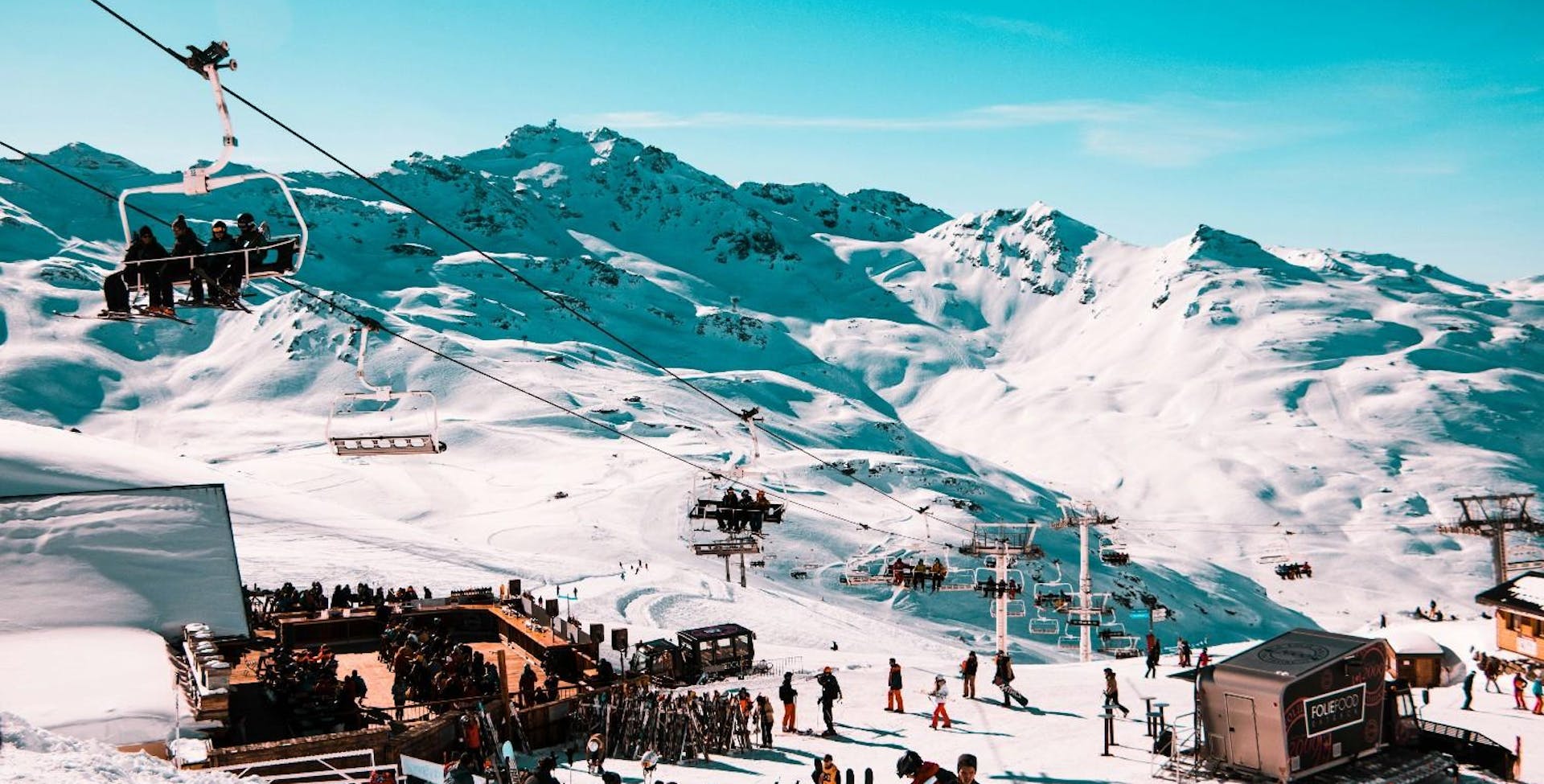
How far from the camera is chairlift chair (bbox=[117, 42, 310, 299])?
10250 mm

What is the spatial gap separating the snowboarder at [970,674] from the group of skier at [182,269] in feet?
66.0

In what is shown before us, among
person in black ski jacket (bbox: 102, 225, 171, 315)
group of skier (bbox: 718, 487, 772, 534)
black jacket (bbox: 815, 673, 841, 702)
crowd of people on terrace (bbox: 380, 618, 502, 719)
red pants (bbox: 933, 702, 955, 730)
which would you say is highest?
person in black ski jacket (bbox: 102, 225, 171, 315)

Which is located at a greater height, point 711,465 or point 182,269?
point 182,269

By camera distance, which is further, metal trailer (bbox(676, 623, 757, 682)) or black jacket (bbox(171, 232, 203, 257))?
metal trailer (bbox(676, 623, 757, 682))

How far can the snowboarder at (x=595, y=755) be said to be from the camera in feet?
65.4

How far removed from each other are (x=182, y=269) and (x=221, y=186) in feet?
4.92

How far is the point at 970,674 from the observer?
2752 cm

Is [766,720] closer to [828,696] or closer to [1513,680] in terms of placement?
[828,696]

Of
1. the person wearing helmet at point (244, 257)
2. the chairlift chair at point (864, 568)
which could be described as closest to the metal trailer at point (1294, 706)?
the person wearing helmet at point (244, 257)

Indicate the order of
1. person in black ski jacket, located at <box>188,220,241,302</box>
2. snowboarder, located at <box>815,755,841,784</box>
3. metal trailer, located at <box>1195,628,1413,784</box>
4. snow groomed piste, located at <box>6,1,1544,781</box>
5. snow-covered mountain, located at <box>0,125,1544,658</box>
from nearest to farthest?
person in black ski jacket, located at <box>188,220,241,302</box>, snowboarder, located at <box>815,755,841,784</box>, metal trailer, located at <box>1195,628,1413,784</box>, snow groomed piste, located at <box>6,1,1544,781</box>, snow-covered mountain, located at <box>0,125,1544,658</box>

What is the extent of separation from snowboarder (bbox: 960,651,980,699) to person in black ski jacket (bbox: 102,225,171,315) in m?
20.6

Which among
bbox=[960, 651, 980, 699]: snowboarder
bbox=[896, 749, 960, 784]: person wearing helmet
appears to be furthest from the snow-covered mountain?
bbox=[896, 749, 960, 784]: person wearing helmet

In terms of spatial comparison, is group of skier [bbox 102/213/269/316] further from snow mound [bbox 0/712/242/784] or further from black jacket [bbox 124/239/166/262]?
snow mound [bbox 0/712/242/784]

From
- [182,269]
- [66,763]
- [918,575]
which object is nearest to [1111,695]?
[918,575]
